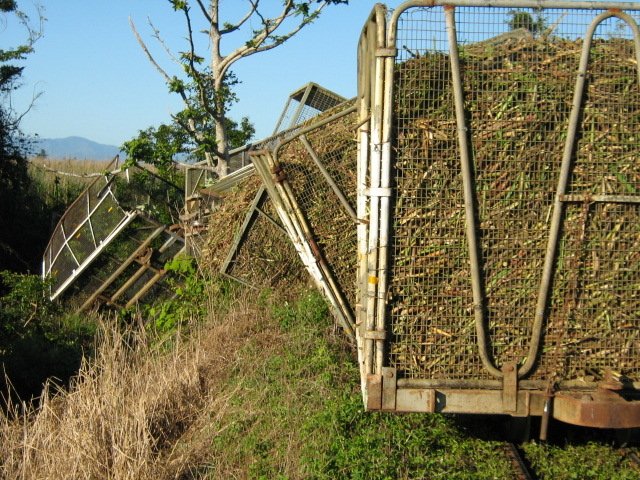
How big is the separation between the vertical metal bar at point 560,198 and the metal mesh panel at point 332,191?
11.4ft

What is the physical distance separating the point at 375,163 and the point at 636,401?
2486 mm

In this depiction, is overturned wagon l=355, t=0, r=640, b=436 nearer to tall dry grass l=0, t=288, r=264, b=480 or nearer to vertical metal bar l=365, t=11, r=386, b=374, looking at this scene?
vertical metal bar l=365, t=11, r=386, b=374

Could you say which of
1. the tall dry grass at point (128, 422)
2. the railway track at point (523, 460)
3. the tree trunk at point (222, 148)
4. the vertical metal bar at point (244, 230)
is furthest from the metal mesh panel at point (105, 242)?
the railway track at point (523, 460)

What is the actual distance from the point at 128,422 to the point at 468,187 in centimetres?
339

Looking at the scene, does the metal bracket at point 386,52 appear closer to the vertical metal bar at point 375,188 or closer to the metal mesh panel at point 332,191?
the vertical metal bar at point 375,188

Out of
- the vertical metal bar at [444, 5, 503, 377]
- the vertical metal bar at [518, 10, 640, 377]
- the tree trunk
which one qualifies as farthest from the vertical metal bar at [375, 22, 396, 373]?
the tree trunk

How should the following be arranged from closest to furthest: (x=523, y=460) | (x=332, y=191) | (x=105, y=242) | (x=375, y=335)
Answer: (x=375, y=335) → (x=523, y=460) → (x=332, y=191) → (x=105, y=242)

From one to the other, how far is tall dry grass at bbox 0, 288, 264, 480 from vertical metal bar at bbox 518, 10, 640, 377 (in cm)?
295

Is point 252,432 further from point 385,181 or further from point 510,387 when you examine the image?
point 385,181

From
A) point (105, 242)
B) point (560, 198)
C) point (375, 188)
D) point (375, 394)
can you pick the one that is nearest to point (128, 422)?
point (375, 394)

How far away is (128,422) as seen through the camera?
22.7ft

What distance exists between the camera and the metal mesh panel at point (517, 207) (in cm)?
597

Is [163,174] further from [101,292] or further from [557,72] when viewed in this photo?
[557,72]

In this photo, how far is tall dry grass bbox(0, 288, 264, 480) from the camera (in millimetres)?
6473
